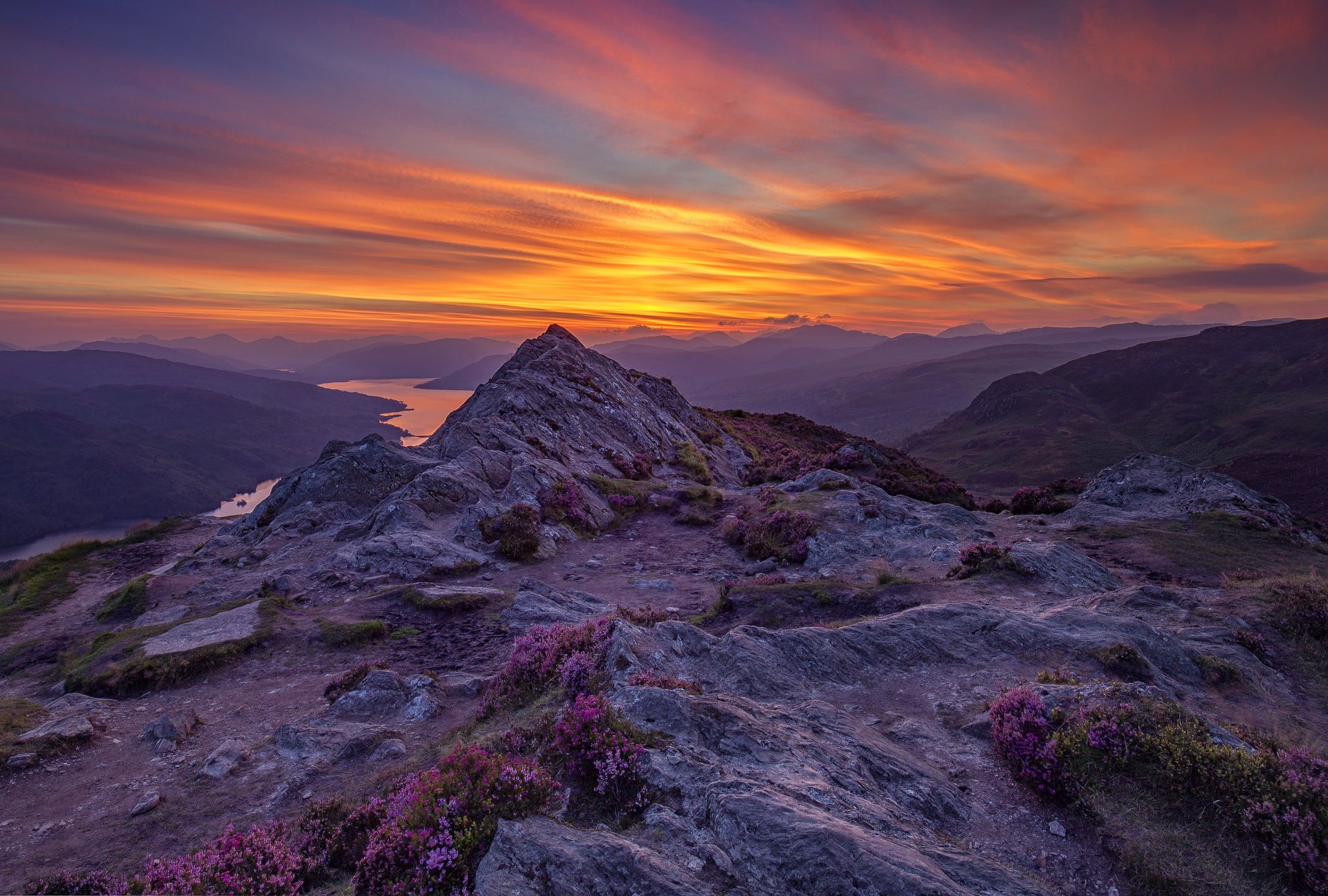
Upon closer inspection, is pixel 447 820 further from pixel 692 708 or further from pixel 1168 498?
pixel 1168 498

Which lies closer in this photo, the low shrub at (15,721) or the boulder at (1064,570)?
the low shrub at (15,721)

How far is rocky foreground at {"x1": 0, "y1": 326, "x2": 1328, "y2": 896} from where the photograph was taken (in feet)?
20.7

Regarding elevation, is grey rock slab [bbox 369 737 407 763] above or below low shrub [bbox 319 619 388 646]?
above

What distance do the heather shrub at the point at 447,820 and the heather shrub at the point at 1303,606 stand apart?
17841mm

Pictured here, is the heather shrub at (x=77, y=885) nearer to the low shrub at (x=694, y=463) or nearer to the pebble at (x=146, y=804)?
the pebble at (x=146, y=804)

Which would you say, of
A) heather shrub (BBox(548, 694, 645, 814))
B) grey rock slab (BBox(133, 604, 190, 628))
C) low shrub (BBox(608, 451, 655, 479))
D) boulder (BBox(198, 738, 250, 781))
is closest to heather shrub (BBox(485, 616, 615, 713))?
heather shrub (BBox(548, 694, 645, 814))

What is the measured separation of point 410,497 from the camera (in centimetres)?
2500

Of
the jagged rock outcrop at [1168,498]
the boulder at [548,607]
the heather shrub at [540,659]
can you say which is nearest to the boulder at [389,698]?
the heather shrub at [540,659]

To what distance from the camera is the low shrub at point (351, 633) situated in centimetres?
1515

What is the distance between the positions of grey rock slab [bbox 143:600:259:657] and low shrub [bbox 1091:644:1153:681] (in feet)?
66.6

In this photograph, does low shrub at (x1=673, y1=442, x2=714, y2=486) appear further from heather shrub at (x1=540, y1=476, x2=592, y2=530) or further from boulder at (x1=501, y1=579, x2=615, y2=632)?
boulder at (x1=501, y1=579, x2=615, y2=632)

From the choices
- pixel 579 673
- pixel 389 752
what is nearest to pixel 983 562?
pixel 579 673

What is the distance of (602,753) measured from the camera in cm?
715

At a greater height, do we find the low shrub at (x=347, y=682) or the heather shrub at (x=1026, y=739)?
the heather shrub at (x=1026, y=739)
